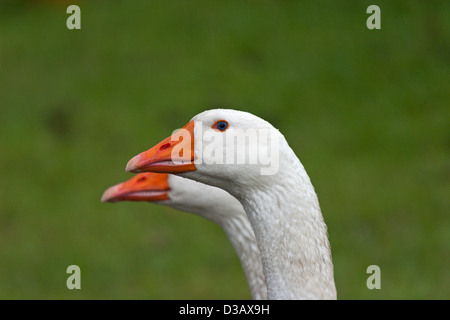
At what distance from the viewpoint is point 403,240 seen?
7.52m

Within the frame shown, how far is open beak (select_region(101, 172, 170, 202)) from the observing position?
12.9 ft

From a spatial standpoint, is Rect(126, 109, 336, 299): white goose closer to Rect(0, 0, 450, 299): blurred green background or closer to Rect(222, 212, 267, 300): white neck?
Rect(222, 212, 267, 300): white neck

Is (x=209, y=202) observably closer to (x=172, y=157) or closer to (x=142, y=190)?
(x=142, y=190)

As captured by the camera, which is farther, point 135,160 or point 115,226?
point 115,226

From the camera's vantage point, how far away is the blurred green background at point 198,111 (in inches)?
292

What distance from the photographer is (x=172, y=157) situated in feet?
8.99

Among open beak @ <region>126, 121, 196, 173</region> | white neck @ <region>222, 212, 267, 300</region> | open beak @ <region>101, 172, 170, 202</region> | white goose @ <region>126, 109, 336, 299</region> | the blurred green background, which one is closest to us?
white goose @ <region>126, 109, 336, 299</region>

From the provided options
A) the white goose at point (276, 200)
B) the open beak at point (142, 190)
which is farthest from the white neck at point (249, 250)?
the white goose at point (276, 200)

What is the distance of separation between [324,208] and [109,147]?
2.80 metres

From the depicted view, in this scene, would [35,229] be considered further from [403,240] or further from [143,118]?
[403,240]

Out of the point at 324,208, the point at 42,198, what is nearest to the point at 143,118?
the point at 42,198

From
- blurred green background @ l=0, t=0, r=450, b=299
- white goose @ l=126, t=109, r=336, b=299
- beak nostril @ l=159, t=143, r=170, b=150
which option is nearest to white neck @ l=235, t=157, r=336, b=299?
white goose @ l=126, t=109, r=336, b=299

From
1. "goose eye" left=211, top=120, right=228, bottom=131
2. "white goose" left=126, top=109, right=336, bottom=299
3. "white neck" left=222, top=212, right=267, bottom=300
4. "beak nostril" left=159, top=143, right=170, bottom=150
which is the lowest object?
"white neck" left=222, top=212, right=267, bottom=300
